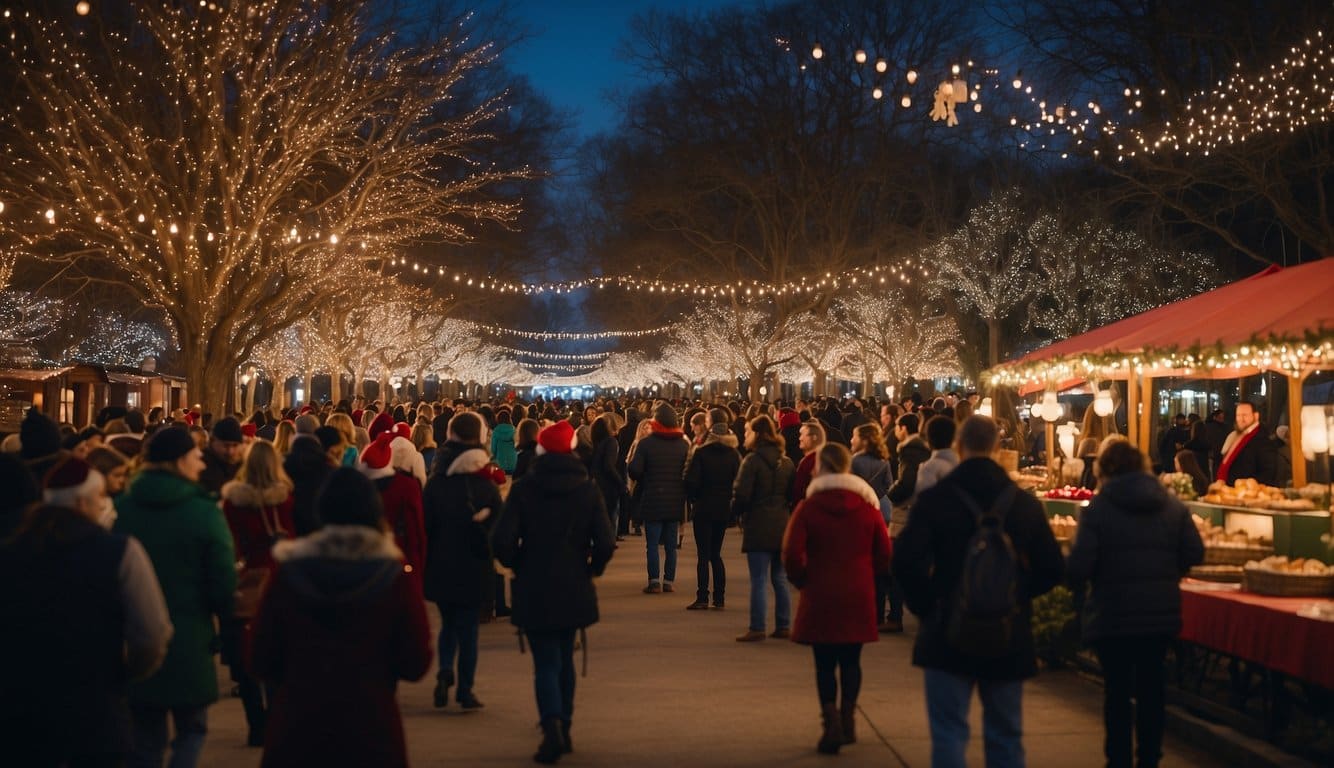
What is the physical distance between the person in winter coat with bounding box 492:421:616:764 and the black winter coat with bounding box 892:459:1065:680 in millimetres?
2214

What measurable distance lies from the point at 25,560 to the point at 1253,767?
6.21 metres

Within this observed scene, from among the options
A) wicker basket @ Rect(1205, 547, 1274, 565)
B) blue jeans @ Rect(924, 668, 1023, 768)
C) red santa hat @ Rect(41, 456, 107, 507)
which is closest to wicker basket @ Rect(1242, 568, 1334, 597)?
wicker basket @ Rect(1205, 547, 1274, 565)

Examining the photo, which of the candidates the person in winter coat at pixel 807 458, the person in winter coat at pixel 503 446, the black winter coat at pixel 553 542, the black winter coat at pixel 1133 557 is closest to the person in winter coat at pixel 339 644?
the black winter coat at pixel 553 542

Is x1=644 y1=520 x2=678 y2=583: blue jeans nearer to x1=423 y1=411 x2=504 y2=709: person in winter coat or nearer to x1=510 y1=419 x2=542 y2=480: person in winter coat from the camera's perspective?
x1=510 y1=419 x2=542 y2=480: person in winter coat

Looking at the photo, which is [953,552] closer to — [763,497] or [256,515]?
[256,515]

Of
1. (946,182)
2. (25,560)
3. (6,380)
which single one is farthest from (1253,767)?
(946,182)

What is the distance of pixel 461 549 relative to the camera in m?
9.27

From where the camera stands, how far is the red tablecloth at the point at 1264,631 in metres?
7.35

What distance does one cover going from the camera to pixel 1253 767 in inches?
309

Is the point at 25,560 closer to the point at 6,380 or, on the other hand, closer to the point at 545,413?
the point at 545,413

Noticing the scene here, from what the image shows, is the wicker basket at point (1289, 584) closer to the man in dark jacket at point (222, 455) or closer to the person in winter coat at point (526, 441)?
the man in dark jacket at point (222, 455)

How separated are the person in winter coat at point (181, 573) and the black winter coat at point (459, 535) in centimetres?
291

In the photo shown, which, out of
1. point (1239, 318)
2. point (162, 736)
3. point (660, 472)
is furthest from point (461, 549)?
point (1239, 318)

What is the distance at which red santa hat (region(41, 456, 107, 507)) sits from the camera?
525 cm
